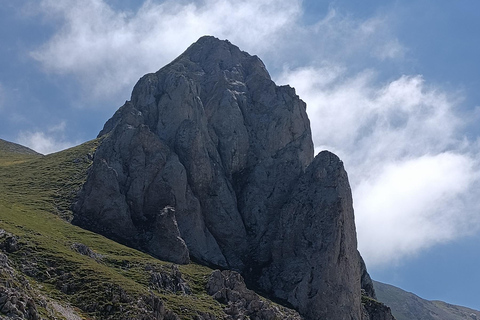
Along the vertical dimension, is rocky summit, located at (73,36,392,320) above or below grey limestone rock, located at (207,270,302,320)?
above

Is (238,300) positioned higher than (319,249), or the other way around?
(319,249)

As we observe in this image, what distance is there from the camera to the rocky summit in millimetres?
133750

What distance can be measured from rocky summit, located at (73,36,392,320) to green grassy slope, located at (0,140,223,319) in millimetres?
8770

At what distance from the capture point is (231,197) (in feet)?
509

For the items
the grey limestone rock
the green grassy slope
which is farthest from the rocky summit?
the grey limestone rock

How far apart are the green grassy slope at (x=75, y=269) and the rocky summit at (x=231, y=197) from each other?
8770 millimetres

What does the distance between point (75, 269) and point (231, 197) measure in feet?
206

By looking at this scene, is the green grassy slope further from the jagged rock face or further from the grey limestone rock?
the jagged rock face

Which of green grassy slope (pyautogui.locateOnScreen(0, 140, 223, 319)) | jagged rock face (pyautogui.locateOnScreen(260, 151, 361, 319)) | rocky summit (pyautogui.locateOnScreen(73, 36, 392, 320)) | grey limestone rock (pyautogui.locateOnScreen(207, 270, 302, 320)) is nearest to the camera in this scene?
green grassy slope (pyautogui.locateOnScreen(0, 140, 223, 319))

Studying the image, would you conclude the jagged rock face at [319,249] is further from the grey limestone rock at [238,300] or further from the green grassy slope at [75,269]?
the green grassy slope at [75,269]

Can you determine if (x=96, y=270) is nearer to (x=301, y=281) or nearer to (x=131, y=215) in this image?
(x=131, y=215)

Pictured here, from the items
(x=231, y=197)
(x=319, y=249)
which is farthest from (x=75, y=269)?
(x=231, y=197)

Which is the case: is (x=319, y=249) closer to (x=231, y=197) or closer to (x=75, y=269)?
(x=231, y=197)

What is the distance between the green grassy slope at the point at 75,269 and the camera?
8831 cm
